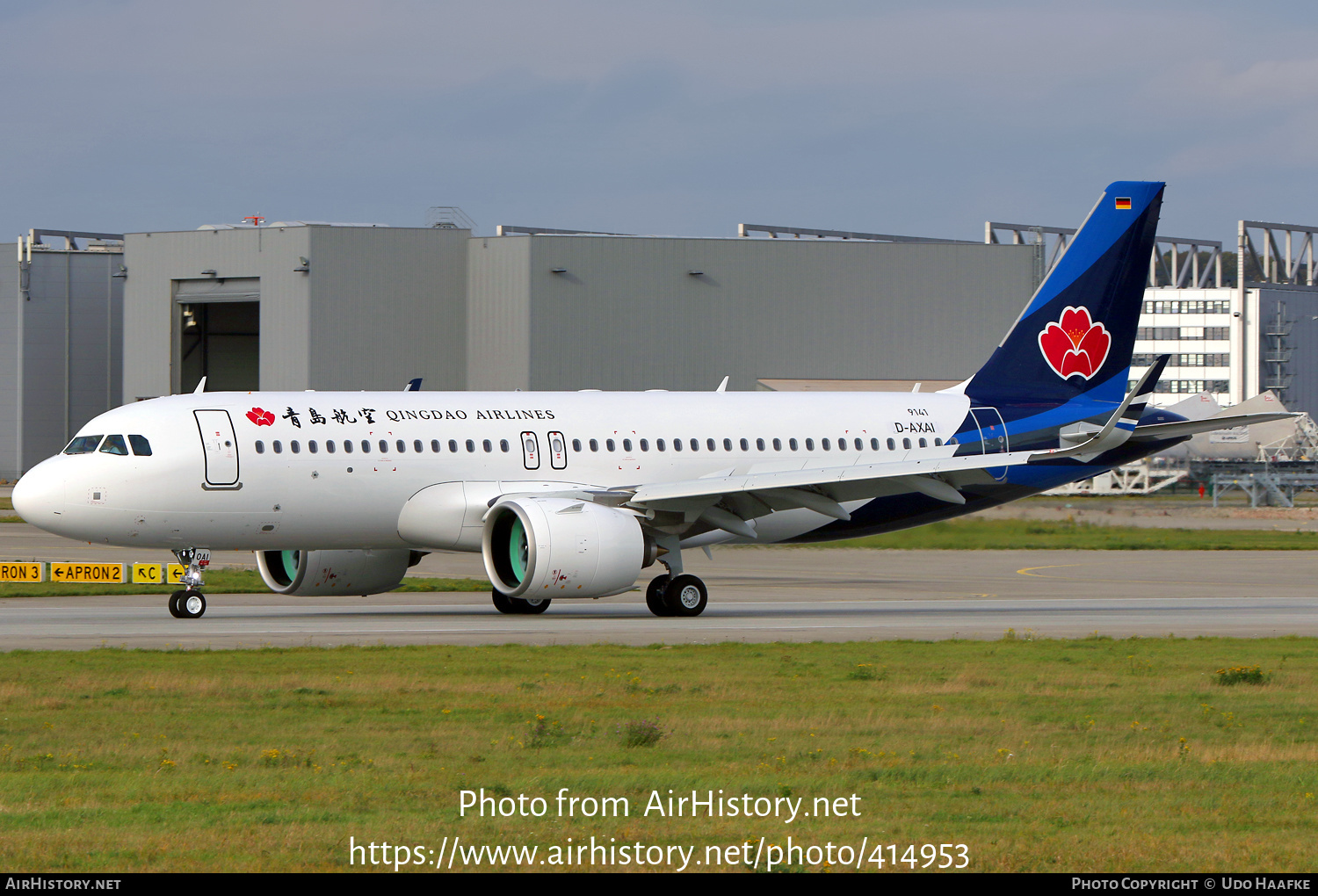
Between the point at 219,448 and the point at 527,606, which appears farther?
the point at 527,606

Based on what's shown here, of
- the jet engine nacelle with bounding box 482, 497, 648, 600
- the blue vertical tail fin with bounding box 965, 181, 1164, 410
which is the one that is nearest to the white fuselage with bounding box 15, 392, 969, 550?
the jet engine nacelle with bounding box 482, 497, 648, 600

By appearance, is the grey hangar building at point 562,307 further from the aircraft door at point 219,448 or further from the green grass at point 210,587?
the aircraft door at point 219,448

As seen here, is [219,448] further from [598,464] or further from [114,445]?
[598,464]

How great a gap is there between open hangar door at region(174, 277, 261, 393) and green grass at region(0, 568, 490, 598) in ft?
137

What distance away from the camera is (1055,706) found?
1762 centimetres

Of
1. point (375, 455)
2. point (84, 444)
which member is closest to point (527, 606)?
point (375, 455)

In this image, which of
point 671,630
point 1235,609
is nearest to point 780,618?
point 671,630

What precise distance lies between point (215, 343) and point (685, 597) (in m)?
61.8

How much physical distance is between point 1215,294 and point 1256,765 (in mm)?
149417

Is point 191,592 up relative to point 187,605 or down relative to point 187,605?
up

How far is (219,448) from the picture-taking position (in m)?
29.0

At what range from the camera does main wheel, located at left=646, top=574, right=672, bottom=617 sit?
30.8 m

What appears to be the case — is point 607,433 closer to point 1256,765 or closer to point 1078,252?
point 1078,252

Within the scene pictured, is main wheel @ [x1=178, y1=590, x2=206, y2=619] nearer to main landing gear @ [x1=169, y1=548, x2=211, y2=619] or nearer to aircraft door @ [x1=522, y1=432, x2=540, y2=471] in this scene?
main landing gear @ [x1=169, y1=548, x2=211, y2=619]
